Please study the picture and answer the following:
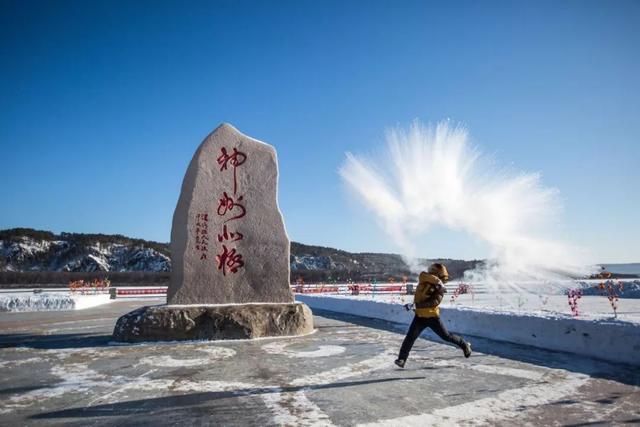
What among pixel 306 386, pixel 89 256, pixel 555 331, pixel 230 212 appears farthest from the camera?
pixel 89 256

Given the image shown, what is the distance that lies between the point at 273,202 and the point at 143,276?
34.4 m

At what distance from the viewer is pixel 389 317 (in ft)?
45.0

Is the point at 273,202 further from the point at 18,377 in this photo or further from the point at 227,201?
the point at 18,377

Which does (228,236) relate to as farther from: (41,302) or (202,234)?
(41,302)

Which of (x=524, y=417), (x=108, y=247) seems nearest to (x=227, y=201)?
(x=524, y=417)

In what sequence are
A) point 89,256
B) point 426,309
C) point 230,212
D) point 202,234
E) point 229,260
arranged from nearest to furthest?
point 426,309 → point 202,234 → point 229,260 → point 230,212 → point 89,256

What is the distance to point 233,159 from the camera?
10570 mm

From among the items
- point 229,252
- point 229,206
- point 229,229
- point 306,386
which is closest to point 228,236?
point 229,229

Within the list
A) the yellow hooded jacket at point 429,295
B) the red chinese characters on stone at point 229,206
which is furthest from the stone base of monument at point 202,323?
the yellow hooded jacket at point 429,295

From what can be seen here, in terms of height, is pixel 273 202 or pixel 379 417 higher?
pixel 273 202

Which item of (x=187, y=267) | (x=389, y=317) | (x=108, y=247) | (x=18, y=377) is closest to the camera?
(x=18, y=377)

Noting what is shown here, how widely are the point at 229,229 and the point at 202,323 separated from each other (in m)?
2.31

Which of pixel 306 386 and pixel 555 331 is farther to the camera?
pixel 555 331

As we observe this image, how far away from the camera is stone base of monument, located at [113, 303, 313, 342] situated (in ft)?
30.1
